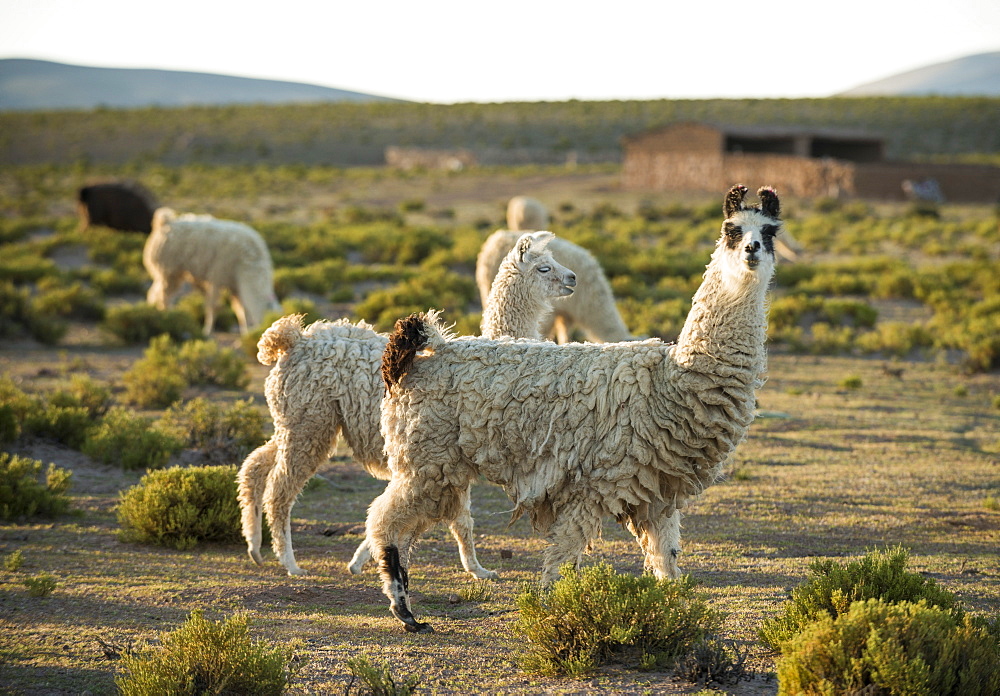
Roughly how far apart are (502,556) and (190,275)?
34.0 ft

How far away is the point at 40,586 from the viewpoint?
5.77 meters

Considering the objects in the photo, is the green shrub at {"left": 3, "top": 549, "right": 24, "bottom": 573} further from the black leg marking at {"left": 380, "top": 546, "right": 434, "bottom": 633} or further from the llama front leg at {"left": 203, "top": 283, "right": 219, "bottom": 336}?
the llama front leg at {"left": 203, "top": 283, "right": 219, "bottom": 336}

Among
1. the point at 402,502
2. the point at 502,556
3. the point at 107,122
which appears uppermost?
the point at 107,122

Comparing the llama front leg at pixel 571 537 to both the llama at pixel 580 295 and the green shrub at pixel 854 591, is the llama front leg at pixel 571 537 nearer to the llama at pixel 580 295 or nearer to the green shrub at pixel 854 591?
the green shrub at pixel 854 591

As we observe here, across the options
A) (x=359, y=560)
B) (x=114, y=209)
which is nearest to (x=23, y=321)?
(x=359, y=560)

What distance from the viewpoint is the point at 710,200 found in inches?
1521

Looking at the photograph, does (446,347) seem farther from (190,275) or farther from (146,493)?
(190,275)

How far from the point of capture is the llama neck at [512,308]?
6906 millimetres

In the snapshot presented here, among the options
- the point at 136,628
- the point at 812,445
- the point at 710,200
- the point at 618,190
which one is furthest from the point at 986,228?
the point at 136,628

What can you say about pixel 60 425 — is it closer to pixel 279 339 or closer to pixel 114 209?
pixel 279 339

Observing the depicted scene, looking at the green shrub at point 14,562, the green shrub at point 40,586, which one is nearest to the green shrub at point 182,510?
the green shrub at point 14,562

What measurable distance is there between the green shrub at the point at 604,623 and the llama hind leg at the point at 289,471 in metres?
2.10

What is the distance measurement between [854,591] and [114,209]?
25840 mm

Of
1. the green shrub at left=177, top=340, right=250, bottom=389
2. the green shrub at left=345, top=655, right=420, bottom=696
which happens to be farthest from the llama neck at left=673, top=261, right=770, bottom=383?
the green shrub at left=177, top=340, right=250, bottom=389
